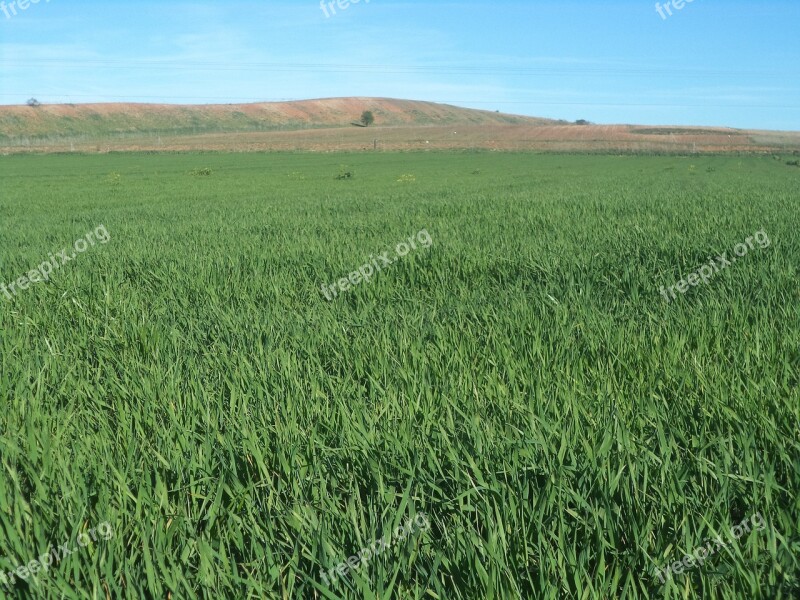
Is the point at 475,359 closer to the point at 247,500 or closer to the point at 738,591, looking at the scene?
the point at 247,500

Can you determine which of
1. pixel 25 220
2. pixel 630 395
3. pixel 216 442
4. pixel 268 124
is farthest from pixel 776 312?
pixel 268 124

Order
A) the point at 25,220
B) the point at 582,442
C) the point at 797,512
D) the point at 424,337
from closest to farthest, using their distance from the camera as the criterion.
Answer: the point at 797,512 < the point at 582,442 < the point at 424,337 < the point at 25,220

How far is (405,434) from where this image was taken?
229 cm

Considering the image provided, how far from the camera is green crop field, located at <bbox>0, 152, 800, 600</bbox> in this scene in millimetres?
1676

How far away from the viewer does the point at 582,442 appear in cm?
215

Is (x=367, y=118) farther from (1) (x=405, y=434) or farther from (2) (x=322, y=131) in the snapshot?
(1) (x=405, y=434)

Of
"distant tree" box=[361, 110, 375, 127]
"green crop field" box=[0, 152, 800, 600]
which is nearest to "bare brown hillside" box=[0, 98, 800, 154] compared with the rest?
"distant tree" box=[361, 110, 375, 127]

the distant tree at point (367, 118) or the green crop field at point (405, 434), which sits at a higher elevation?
the distant tree at point (367, 118)

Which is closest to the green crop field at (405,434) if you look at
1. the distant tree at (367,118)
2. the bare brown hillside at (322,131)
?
the bare brown hillside at (322,131)

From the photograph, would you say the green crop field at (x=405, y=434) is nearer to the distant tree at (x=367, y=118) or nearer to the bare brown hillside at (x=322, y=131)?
the bare brown hillside at (x=322, y=131)

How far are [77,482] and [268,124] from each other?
5286 inches

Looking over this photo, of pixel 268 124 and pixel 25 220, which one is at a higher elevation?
pixel 268 124

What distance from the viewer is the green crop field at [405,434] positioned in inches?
66.0

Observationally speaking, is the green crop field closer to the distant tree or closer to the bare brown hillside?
the bare brown hillside
